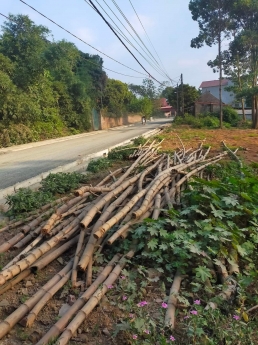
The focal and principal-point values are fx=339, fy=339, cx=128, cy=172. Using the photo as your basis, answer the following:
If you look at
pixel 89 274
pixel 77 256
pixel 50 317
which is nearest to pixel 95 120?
pixel 77 256

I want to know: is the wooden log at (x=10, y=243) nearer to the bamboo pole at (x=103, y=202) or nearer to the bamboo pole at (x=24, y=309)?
the bamboo pole at (x=103, y=202)

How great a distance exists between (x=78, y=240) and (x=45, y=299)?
924mm

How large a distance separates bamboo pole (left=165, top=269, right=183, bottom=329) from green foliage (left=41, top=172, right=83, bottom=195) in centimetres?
321

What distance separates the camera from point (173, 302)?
2.54 m

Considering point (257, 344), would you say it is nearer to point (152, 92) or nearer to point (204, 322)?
point (204, 322)

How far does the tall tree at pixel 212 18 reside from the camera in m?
29.2

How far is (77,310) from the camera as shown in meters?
2.50

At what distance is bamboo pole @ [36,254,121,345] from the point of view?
223 centimetres

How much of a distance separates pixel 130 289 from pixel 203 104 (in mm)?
38983

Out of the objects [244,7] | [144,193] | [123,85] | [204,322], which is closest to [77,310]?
[204,322]

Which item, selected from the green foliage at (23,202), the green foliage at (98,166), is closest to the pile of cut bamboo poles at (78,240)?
the green foliage at (23,202)

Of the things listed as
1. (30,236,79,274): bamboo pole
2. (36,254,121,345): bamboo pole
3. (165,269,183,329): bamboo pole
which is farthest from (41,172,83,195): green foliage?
(165,269,183,329): bamboo pole

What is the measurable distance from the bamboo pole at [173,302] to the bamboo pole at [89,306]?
1.63ft

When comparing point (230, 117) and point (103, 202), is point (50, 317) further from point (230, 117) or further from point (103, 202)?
point (230, 117)
